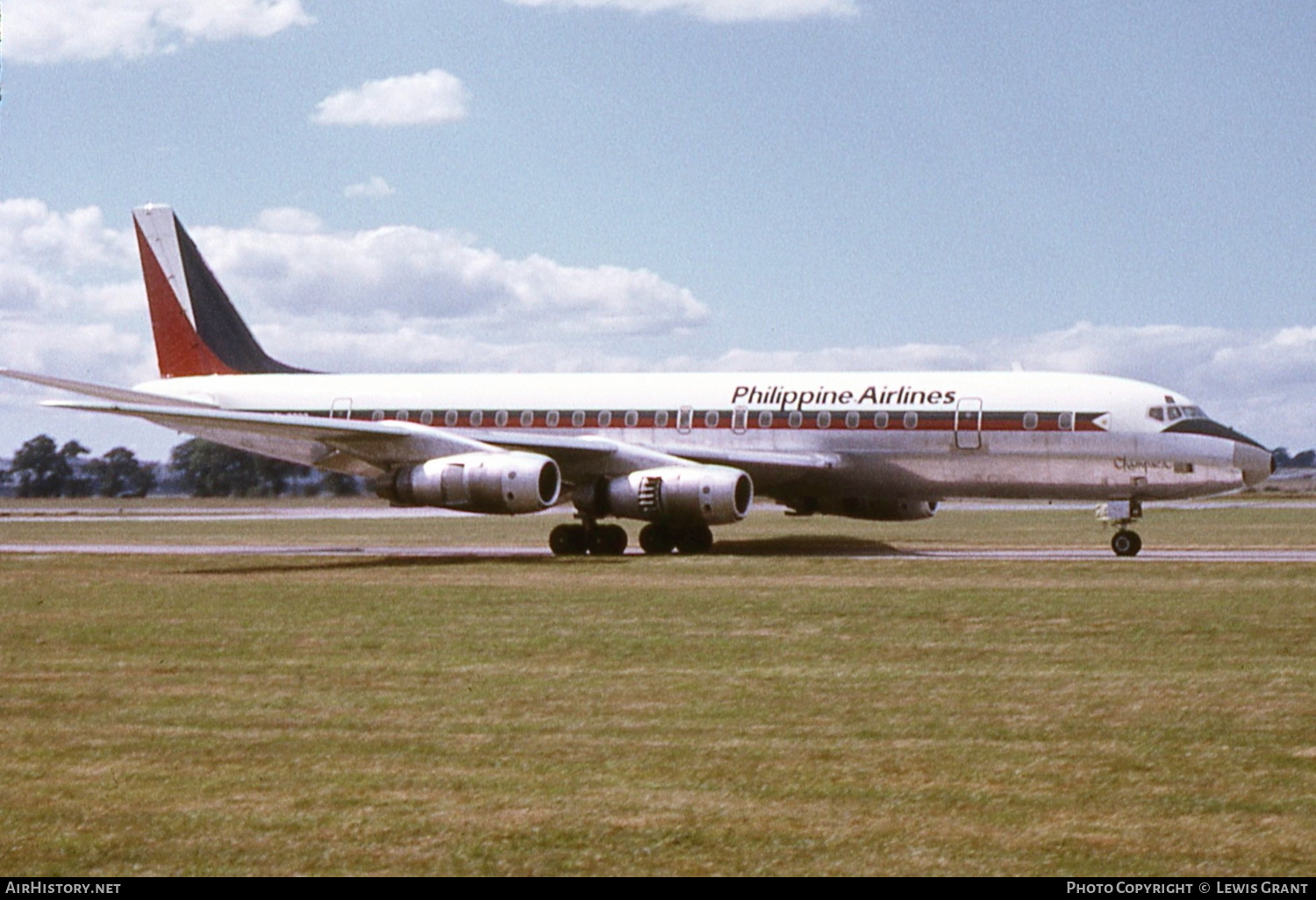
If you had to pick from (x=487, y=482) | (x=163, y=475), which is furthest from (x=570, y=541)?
(x=163, y=475)

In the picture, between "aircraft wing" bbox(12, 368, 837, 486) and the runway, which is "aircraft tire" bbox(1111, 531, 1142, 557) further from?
"aircraft wing" bbox(12, 368, 837, 486)

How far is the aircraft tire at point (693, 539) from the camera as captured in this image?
1273 inches

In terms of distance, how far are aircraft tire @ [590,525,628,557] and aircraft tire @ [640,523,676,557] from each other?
0.43m

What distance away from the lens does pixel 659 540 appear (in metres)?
32.4

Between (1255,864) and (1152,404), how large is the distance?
2418 cm

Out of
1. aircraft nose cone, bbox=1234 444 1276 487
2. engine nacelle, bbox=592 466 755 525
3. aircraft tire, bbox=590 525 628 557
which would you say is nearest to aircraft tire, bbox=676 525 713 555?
aircraft tire, bbox=590 525 628 557

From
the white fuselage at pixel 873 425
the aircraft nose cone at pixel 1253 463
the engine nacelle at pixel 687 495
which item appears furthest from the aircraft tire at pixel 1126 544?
the engine nacelle at pixel 687 495

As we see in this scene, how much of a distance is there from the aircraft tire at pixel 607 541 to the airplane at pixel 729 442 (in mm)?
36

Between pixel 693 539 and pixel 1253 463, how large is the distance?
35.9ft

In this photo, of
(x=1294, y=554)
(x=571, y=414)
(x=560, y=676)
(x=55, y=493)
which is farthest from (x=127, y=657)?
(x=55, y=493)

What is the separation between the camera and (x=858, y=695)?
12586 mm

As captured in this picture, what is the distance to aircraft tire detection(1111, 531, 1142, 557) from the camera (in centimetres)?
2993

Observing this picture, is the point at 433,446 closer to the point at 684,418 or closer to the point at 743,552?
the point at 684,418

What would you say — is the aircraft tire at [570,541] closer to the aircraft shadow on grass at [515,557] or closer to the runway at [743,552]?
the runway at [743,552]
